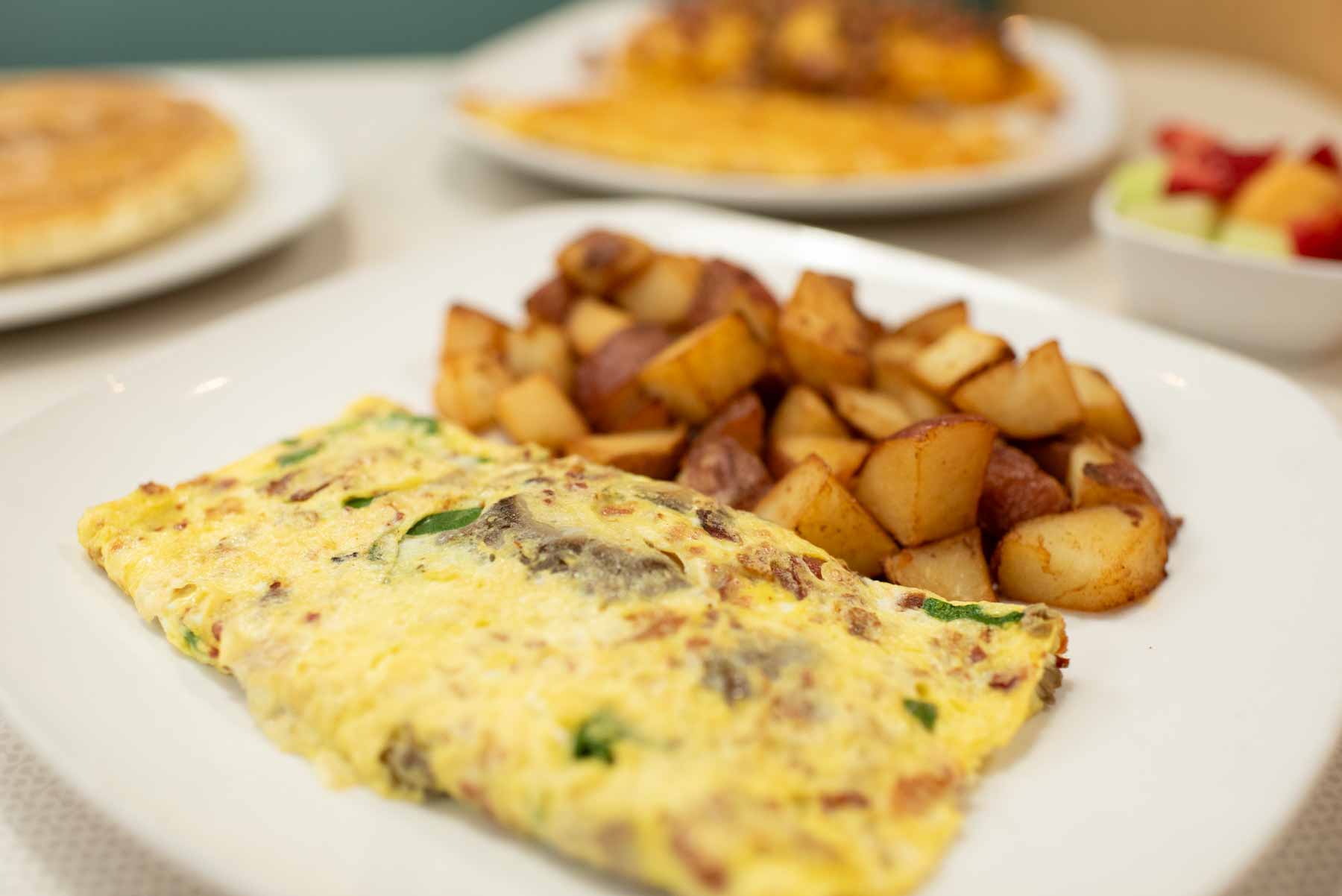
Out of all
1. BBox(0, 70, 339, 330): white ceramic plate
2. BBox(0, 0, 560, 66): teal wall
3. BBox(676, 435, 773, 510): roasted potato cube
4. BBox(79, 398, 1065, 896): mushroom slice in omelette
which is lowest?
BBox(0, 0, 560, 66): teal wall

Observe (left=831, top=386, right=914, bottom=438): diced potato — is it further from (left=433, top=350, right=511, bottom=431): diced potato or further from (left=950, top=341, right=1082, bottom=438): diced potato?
(left=433, top=350, right=511, bottom=431): diced potato

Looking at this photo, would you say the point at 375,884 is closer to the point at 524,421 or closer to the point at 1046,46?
the point at 524,421

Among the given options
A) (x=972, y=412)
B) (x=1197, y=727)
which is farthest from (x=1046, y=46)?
(x=1197, y=727)

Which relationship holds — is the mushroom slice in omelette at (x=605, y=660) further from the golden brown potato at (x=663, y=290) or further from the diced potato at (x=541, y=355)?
the golden brown potato at (x=663, y=290)

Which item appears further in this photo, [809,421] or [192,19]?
[192,19]

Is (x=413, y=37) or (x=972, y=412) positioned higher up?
(x=972, y=412)

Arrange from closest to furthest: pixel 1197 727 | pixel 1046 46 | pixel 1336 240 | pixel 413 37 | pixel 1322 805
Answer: pixel 1197 727
pixel 1322 805
pixel 1336 240
pixel 1046 46
pixel 413 37

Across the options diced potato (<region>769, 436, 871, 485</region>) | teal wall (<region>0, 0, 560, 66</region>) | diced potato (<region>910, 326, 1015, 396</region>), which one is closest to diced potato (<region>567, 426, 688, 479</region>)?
diced potato (<region>769, 436, 871, 485</region>)
